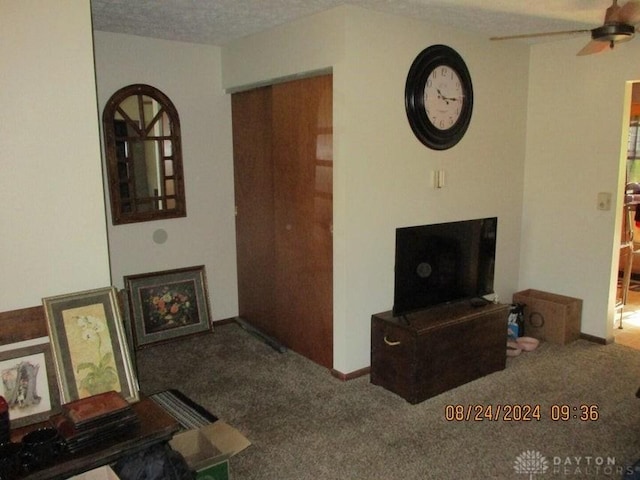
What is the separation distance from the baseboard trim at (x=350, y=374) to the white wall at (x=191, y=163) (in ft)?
4.81

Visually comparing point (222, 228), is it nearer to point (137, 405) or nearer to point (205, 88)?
point (205, 88)

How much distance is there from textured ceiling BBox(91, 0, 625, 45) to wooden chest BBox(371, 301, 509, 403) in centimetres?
183

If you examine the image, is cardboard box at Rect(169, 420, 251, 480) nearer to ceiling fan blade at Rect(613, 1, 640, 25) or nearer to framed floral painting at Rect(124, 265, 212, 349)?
framed floral painting at Rect(124, 265, 212, 349)

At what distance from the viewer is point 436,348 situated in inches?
121

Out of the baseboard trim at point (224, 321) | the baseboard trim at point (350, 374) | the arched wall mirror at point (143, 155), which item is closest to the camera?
the baseboard trim at point (350, 374)

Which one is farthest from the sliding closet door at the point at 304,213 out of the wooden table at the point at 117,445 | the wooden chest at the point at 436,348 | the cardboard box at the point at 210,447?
the wooden table at the point at 117,445

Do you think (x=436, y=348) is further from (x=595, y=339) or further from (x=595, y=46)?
(x=595, y=46)

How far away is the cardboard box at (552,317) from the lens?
3902 mm

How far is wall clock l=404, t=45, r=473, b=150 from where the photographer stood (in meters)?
3.37

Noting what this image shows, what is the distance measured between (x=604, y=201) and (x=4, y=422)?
3.89m

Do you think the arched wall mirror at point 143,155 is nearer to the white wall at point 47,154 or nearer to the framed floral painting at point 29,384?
the white wall at point 47,154

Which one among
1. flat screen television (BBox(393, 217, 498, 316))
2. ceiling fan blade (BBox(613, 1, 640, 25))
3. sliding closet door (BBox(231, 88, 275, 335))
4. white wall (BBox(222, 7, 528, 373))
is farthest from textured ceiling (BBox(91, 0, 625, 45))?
flat screen television (BBox(393, 217, 498, 316))

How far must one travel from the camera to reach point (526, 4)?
9.72 ft

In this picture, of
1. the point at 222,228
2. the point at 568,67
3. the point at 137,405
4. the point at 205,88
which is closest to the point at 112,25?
the point at 205,88
